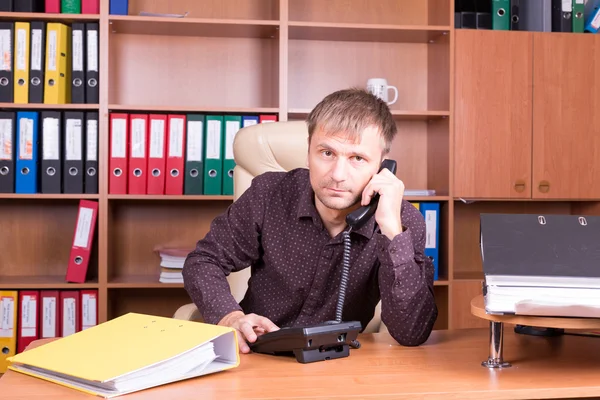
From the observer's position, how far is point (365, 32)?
10.5ft

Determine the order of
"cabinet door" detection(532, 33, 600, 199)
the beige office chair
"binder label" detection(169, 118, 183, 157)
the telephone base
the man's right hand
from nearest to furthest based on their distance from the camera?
1. the telephone base
2. the man's right hand
3. the beige office chair
4. "binder label" detection(169, 118, 183, 157)
5. "cabinet door" detection(532, 33, 600, 199)

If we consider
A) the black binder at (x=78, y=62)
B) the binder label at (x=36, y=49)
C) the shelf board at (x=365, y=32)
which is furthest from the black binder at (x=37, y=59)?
the shelf board at (x=365, y=32)

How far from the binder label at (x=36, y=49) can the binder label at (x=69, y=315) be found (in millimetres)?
950

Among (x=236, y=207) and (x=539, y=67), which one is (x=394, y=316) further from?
(x=539, y=67)

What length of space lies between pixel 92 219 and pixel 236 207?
4.52 feet

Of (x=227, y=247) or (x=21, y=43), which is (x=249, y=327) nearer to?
(x=227, y=247)

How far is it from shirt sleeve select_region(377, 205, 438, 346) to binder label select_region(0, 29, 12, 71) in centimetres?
208

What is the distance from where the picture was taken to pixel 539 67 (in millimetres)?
3133

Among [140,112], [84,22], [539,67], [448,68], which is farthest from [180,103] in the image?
[539,67]

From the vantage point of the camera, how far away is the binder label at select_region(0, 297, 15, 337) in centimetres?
299

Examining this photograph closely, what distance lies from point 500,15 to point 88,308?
2125 mm

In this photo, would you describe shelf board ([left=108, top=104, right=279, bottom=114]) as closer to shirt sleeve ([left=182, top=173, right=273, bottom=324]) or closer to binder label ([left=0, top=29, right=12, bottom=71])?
binder label ([left=0, top=29, right=12, bottom=71])

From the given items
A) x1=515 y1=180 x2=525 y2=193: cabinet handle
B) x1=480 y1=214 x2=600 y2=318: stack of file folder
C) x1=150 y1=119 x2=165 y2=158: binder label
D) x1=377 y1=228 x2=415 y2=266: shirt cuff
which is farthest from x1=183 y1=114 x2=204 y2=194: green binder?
x1=480 y1=214 x2=600 y2=318: stack of file folder

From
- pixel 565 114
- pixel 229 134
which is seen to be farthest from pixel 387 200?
pixel 565 114
